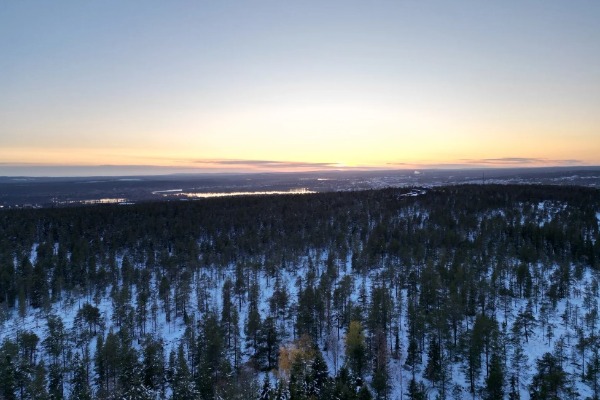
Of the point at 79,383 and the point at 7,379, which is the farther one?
the point at 79,383

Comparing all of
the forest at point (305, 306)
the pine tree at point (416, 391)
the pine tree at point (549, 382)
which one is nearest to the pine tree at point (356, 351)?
the forest at point (305, 306)

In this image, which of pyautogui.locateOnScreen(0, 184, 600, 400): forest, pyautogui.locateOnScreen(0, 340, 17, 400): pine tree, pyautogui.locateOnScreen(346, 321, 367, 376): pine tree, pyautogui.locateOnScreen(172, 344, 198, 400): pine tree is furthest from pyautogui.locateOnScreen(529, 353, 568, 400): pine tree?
pyautogui.locateOnScreen(0, 340, 17, 400): pine tree

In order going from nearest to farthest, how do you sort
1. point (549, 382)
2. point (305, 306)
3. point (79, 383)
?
1. point (549, 382)
2. point (79, 383)
3. point (305, 306)

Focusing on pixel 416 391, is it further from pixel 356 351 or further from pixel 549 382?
pixel 549 382

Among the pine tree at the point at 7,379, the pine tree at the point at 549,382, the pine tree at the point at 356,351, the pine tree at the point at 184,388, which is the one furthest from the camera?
the pine tree at the point at 356,351

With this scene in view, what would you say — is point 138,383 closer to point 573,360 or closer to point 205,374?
point 205,374

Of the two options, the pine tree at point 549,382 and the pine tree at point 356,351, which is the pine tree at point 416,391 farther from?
the pine tree at point 549,382

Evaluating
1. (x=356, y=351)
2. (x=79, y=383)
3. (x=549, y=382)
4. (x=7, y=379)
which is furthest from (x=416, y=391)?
(x=7, y=379)

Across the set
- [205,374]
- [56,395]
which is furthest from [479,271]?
[56,395]
